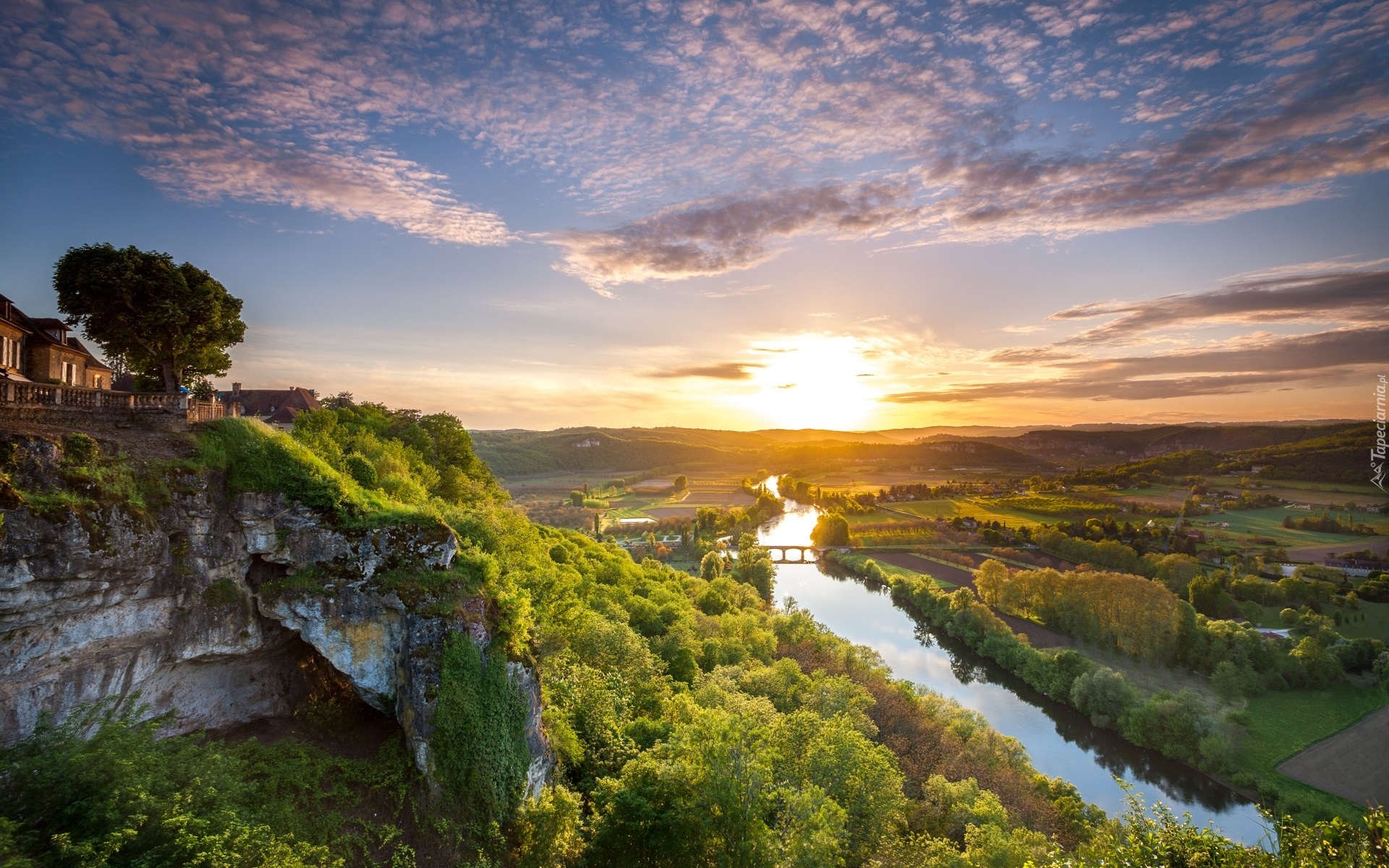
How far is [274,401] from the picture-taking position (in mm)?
36219

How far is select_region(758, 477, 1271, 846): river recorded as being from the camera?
104 ft

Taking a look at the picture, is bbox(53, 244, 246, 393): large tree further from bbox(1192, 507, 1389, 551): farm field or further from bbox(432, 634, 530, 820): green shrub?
bbox(1192, 507, 1389, 551): farm field

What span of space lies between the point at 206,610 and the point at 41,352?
1413 cm

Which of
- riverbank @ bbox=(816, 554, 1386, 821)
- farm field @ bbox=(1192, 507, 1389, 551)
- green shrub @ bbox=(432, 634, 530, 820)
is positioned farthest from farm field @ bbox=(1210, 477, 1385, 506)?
green shrub @ bbox=(432, 634, 530, 820)

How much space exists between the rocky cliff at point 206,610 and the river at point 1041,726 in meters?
23.5

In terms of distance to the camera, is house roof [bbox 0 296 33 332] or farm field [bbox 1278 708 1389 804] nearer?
house roof [bbox 0 296 33 332]

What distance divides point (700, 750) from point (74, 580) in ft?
50.4

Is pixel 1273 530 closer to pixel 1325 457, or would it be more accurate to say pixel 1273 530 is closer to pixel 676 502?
pixel 1325 457

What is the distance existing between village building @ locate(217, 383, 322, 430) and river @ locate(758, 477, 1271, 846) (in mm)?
43989

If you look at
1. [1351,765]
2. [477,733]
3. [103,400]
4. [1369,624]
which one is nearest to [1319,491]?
[1369,624]

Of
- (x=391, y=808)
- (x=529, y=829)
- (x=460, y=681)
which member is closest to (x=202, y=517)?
(x=460, y=681)

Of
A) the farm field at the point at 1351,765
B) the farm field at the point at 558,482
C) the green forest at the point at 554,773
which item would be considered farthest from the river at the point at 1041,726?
the farm field at the point at 558,482

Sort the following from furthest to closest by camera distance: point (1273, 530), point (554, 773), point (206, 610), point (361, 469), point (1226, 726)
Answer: point (1273, 530) → point (1226, 726) → point (361, 469) → point (554, 773) → point (206, 610)

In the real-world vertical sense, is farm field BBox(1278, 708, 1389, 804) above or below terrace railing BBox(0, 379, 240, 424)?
below
